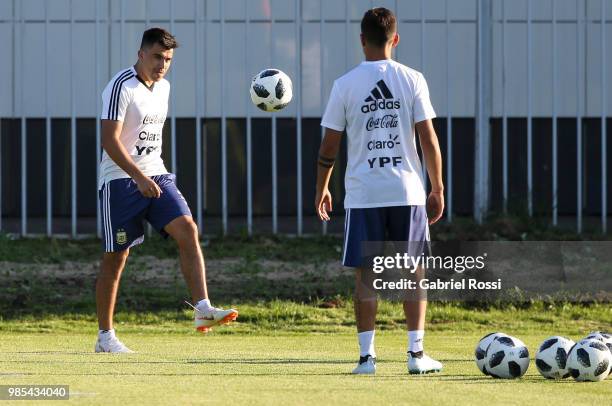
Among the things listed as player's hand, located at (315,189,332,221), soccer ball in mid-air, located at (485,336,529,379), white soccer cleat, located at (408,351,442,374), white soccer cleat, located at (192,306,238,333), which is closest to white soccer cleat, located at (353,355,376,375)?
white soccer cleat, located at (408,351,442,374)

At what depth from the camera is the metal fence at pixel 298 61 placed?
53.3 ft

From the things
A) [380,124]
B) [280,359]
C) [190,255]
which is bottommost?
[280,359]

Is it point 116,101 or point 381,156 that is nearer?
point 381,156

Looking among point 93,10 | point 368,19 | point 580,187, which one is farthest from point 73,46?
point 368,19

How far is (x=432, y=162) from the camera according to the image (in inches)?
297

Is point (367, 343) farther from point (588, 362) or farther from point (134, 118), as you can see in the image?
point (134, 118)

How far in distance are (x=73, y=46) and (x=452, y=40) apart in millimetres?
4419

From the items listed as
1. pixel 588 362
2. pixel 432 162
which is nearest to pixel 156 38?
pixel 432 162

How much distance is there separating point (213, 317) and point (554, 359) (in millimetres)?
2331

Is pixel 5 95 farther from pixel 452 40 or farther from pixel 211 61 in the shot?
pixel 452 40

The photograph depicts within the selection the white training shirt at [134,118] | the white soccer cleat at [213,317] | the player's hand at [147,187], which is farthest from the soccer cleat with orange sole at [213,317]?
the white training shirt at [134,118]

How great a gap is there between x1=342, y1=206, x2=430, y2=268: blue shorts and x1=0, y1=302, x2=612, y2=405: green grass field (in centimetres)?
65

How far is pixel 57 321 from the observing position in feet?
39.9

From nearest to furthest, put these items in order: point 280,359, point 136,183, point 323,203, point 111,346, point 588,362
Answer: point 588,362
point 323,203
point 280,359
point 136,183
point 111,346
